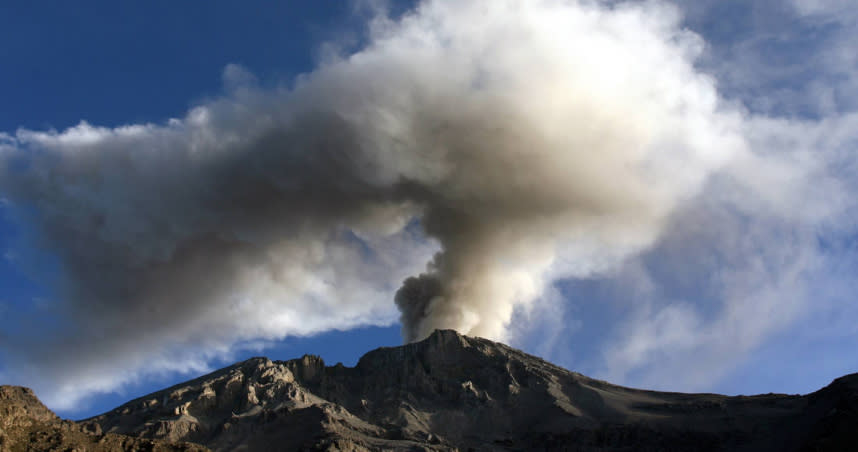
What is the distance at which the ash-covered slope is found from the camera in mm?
98812

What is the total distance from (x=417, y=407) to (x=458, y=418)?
8.16 m

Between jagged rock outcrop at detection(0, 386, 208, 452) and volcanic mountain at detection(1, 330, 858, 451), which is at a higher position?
volcanic mountain at detection(1, 330, 858, 451)

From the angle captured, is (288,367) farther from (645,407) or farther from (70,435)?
(70,435)

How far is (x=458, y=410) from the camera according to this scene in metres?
125

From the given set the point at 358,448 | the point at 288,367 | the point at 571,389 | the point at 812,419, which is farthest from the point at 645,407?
the point at 288,367

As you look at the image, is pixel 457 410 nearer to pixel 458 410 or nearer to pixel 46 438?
pixel 458 410

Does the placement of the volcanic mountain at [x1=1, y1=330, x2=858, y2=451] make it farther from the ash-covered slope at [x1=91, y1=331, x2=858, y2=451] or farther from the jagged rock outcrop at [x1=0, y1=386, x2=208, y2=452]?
the jagged rock outcrop at [x1=0, y1=386, x2=208, y2=452]

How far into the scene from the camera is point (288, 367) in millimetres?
140875

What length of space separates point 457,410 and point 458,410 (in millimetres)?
176

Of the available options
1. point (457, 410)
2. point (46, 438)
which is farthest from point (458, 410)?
point (46, 438)

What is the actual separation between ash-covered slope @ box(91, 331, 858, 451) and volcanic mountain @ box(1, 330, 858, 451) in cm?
25

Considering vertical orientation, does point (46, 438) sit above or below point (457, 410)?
below

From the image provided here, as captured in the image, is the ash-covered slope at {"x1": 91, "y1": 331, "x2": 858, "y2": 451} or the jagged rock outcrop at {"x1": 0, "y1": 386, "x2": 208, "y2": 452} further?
the ash-covered slope at {"x1": 91, "y1": 331, "x2": 858, "y2": 451}

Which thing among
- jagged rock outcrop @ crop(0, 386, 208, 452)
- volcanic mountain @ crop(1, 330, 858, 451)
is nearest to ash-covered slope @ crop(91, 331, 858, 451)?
volcanic mountain @ crop(1, 330, 858, 451)
